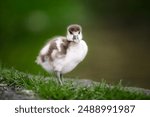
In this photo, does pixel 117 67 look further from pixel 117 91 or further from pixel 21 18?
pixel 117 91

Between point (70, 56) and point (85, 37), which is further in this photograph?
point (85, 37)

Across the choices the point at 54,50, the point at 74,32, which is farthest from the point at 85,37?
the point at 74,32

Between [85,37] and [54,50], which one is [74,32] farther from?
[85,37]

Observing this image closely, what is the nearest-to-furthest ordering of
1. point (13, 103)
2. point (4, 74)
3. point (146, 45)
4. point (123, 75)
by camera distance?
1. point (13, 103)
2. point (4, 74)
3. point (123, 75)
4. point (146, 45)

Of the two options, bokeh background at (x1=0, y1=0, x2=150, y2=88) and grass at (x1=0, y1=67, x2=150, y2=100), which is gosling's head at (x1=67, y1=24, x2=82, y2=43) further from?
bokeh background at (x1=0, y1=0, x2=150, y2=88)

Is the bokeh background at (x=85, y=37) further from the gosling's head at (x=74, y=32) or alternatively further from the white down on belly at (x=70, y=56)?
Answer: the gosling's head at (x=74, y=32)

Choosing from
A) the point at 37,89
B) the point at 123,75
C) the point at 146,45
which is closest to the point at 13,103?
the point at 37,89

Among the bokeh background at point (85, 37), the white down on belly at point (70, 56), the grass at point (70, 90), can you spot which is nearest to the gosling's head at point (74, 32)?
the white down on belly at point (70, 56)
